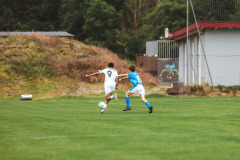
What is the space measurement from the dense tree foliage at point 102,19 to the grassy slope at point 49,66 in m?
17.1

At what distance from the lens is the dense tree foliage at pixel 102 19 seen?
5920cm

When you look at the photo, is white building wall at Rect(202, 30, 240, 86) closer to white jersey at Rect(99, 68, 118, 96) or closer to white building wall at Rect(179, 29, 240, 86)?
white building wall at Rect(179, 29, 240, 86)

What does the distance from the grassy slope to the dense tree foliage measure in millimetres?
17125

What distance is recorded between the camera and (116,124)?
42.4ft

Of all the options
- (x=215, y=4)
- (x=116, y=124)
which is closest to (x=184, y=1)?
(x=215, y=4)

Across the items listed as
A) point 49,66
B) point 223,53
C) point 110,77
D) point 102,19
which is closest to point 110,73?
point 110,77

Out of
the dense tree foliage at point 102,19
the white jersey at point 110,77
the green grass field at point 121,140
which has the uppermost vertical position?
the dense tree foliage at point 102,19

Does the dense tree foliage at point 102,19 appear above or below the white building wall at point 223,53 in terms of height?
above

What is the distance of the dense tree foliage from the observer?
5920cm

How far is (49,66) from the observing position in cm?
3703

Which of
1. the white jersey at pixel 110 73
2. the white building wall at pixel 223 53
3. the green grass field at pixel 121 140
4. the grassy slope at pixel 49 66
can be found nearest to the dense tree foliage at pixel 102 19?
the grassy slope at pixel 49 66

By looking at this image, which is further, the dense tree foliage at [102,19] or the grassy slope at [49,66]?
the dense tree foliage at [102,19]

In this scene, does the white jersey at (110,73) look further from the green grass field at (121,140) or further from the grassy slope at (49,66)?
the grassy slope at (49,66)

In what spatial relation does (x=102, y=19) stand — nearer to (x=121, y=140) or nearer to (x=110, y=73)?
(x=110, y=73)
